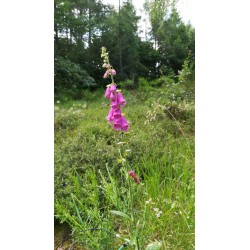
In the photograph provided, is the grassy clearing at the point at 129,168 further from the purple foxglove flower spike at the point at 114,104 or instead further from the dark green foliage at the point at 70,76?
the purple foxglove flower spike at the point at 114,104

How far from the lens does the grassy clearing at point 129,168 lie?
1062 millimetres

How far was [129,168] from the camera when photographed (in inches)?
42.7

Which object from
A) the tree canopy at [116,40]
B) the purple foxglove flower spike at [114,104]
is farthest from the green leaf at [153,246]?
the tree canopy at [116,40]

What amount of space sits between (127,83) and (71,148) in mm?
361

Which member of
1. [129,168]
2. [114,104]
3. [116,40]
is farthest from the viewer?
[116,40]

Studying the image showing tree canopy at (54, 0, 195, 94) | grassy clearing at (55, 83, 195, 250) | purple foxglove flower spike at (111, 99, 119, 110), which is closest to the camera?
purple foxglove flower spike at (111, 99, 119, 110)

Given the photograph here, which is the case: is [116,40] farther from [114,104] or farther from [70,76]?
[114,104]

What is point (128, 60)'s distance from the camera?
1227mm

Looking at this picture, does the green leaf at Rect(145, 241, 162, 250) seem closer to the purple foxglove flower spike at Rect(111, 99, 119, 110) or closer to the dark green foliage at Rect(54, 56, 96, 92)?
the purple foxglove flower spike at Rect(111, 99, 119, 110)

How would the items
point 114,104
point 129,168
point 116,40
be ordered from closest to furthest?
1. point 114,104
2. point 129,168
3. point 116,40

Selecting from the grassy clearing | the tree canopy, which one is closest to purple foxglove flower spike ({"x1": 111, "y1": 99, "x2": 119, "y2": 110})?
the grassy clearing

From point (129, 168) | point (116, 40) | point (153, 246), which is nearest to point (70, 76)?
point (116, 40)

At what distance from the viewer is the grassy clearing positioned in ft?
3.49
